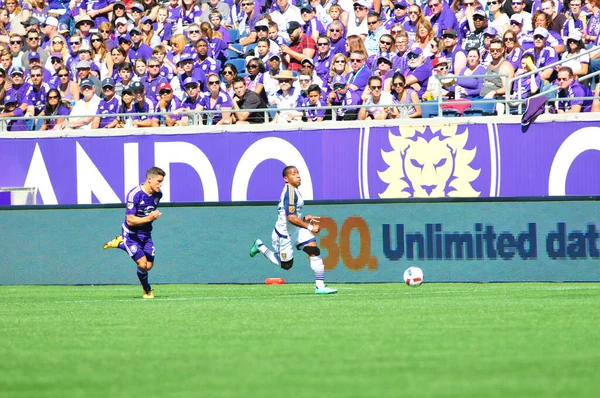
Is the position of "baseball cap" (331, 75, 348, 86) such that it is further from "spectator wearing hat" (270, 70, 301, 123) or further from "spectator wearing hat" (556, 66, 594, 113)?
"spectator wearing hat" (556, 66, 594, 113)

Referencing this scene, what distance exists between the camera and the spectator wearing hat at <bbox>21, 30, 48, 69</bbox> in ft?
85.9

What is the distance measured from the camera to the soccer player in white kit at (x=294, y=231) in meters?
16.5

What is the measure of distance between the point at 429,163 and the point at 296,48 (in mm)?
4062

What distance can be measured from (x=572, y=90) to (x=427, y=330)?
37.3 ft

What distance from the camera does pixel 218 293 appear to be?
17656mm

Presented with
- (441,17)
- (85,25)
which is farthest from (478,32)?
(85,25)

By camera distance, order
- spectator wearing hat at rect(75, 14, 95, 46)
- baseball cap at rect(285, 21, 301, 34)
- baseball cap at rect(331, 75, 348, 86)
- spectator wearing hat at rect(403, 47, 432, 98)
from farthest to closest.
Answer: spectator wearing hat at rect(75, 14, 95, 46)
baseball cap at rect(285, 21, 301, 34)
baseball cap at rect(331, 75, 348, 86)
spectator wearing hat at rect(403, 47, 432, 98)

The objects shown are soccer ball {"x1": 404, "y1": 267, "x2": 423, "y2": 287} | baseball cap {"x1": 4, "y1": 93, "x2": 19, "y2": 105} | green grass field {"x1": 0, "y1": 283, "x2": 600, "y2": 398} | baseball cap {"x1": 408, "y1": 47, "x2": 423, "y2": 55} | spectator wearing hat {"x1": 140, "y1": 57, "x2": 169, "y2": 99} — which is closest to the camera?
green grass field {"x1": 0, "y1": 283, "x2": 600, "y2": 398}

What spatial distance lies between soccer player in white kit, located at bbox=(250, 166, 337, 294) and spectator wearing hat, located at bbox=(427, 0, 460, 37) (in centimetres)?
641

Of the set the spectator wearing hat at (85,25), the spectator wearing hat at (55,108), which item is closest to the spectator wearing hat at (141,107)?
the spectator wearing hat at (55,108)

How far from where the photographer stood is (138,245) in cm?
1645

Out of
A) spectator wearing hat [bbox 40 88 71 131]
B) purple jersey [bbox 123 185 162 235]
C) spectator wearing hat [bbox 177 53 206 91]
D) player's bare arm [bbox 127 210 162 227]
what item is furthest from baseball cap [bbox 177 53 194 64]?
player's bare arm [bbox 127 210 162 227]

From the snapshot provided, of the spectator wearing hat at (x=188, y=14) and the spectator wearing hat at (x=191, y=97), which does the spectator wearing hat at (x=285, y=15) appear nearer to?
the spectator wearing hat at (x=188, y=14)

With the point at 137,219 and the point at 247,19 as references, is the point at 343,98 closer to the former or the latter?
the point at 247,19
